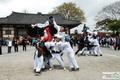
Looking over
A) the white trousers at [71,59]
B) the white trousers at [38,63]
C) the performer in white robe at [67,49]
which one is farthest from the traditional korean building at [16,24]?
the white trousers at [38,63]

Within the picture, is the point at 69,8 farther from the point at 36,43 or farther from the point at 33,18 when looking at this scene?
the point at 36,43

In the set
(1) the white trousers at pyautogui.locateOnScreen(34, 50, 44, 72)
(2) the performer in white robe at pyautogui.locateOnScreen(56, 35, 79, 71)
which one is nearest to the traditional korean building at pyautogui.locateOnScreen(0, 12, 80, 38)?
(2) the performer in white robe at pyautogui.locateOnScreen(56, 35, 79, 71)

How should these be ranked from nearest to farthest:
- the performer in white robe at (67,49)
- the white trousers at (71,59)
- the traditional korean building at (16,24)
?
the white trousers at (71,59), the performer in white robe at (67,49), the traditional korean building at (16,24)

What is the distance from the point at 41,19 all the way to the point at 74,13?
1050 inches

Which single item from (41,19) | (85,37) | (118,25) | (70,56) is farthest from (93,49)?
(41,19)

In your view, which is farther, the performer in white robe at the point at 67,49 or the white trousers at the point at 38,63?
the performer in white robe at the point at 67,49

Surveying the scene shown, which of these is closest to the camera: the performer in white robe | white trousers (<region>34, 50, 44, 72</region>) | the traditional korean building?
white trousers (<region>34, 50, 44, 72</region>)

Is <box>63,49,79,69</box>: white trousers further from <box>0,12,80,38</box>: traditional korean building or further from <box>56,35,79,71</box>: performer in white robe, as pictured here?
<box>0,12,80,38</box>: traditional korean building

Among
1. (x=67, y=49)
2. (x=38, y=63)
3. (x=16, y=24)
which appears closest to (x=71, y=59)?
(x=67, y=49)

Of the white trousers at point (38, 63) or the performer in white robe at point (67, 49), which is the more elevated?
the performer in white robe at point (67, 49)

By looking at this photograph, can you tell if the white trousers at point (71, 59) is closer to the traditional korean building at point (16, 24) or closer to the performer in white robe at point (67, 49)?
the performer in white robe at point (67, 49)

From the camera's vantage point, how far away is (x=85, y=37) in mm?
24219

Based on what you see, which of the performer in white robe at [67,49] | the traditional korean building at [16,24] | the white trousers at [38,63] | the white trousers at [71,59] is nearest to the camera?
the white trousers at [38,63]

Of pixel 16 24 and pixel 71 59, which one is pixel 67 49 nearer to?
pixel 71 59
